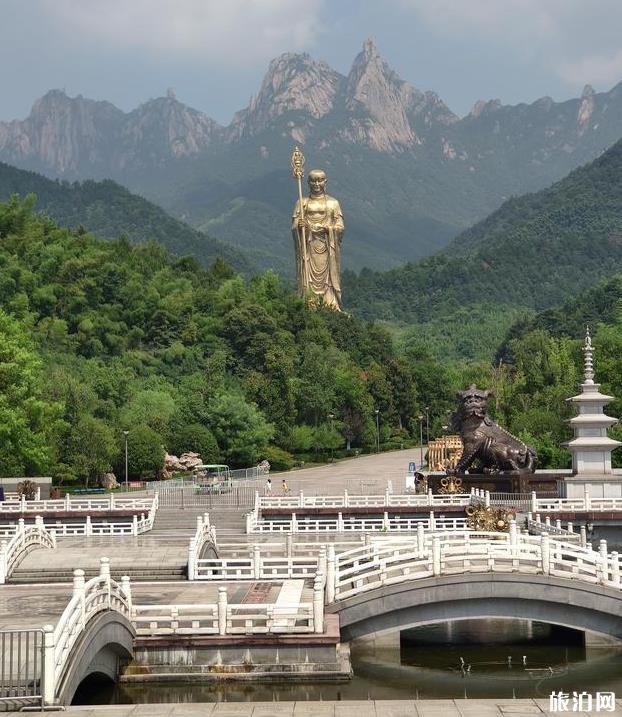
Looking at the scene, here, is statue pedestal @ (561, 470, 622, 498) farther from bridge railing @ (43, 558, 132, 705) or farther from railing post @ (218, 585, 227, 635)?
bridge railing @ (43, 558, 132, 705)

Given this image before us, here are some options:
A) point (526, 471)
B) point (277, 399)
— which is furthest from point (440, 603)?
point (277, 399)

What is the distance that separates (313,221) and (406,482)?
4833 centimetres

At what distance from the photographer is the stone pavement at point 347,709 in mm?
17969

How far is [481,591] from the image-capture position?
2567cm

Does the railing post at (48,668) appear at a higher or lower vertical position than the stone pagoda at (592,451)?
lower

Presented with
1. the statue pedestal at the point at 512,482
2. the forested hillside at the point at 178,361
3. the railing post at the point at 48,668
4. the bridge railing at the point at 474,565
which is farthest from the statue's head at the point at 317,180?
the railing post at the point at 48,668

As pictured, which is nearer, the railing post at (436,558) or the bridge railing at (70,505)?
the railing post at (436,558)

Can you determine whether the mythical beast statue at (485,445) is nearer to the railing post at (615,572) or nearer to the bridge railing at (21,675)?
the railing post at (615,572)

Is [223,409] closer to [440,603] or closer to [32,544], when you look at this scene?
[32,544]

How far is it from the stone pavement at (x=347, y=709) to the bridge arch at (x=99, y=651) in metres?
0.63

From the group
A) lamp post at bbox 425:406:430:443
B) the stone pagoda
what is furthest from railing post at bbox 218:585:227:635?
lamp post at bbox 425:406:430:443

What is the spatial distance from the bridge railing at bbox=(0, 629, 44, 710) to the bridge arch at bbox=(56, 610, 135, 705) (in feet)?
1.11

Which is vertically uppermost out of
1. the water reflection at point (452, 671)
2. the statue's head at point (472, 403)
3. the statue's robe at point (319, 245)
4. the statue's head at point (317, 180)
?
the statue's head at point (317, 180)

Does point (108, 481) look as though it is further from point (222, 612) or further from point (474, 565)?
point (222, 612)
